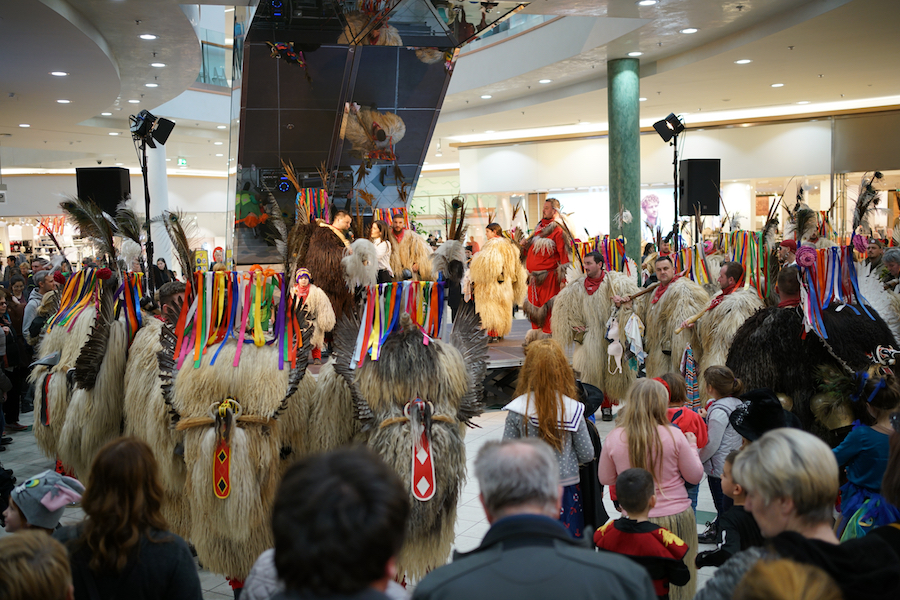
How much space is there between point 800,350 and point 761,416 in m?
0.95

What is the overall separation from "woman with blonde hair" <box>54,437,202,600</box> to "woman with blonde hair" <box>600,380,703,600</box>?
5.76 feet

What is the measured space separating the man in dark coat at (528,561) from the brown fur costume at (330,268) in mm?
5546

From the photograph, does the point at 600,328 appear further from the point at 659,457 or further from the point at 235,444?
the point at 235,444

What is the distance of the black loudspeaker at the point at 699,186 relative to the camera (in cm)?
1023

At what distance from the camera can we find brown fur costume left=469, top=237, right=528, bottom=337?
8203 mm

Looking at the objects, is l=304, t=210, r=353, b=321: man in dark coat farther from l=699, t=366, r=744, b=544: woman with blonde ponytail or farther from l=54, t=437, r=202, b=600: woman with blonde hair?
l=54, t=437, r=202, b=600: woman with blonde hair

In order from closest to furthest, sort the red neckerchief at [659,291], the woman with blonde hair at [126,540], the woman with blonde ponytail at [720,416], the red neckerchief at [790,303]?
the woman with blonde hair at [126,540] → the woman with blonde ponytail at [720,416] → the red neckerchief at [790,303] → the red neckerchief at [659,291]

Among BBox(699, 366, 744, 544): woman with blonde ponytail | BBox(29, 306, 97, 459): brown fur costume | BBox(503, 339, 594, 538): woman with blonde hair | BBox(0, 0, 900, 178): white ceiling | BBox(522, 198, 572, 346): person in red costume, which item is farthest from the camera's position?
BBox(0, 0, 900, 178): white ceiling

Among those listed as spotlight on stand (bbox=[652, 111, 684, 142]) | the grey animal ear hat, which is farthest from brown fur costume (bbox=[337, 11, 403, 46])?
the grey animal ear hat

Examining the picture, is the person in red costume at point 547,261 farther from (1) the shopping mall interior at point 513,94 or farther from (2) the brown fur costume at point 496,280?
(1) the shopping mall interior at point 513,94

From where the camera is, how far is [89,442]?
385cm

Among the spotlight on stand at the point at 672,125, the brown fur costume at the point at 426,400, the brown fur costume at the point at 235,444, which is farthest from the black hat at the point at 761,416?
the spotlight on stand at the point at 672,125

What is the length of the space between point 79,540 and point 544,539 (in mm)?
1245

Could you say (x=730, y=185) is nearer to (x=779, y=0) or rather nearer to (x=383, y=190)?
(x=779, y=0)
